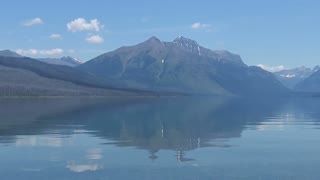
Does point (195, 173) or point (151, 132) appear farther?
point (151, 132)

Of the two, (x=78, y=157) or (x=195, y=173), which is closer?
(x=195, y=173)

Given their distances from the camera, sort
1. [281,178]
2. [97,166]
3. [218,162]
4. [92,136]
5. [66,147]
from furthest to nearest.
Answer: [92,136] → [66,147] → [218,162] → [97,166] → [281,178]

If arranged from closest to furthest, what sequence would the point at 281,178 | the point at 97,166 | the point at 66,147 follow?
the point at 281,178 → the point at 97,166 → the point at 66,147

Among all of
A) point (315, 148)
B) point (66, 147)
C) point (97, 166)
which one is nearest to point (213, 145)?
point (315, 148)

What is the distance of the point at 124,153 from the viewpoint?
162ft

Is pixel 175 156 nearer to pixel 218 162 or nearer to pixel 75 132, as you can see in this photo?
pixel 218 162

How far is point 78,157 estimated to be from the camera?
154 feet

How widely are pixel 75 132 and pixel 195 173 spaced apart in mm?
38219

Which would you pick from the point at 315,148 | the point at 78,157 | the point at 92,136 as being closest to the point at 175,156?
the point at 78,157

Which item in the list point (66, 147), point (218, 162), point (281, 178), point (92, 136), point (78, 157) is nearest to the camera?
point (281, 178)

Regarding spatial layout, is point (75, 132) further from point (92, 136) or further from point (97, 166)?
point (97, 166)

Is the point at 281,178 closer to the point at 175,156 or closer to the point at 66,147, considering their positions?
the point at 175,156

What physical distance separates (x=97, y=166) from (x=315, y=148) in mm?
25901

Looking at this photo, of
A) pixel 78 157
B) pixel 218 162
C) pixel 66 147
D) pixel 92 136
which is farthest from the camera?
pixel 92 136
